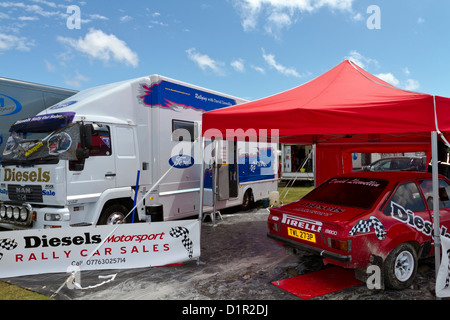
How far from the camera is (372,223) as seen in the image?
12.8 ft

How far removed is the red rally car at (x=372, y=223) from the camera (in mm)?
3816

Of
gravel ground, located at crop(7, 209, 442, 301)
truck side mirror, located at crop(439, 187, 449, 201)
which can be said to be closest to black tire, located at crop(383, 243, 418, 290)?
gravel ground, located at crop(7, 209, 442, 301)

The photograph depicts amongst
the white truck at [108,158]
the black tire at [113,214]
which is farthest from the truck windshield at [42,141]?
the black tire at [113,214]

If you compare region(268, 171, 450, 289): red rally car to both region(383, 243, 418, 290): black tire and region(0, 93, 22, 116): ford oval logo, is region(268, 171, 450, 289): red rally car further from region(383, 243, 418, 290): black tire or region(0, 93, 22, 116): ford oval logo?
region(0, 93, 22, 116): ford oval logo

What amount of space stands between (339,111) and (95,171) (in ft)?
13.3

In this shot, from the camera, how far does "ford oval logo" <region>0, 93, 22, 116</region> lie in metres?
6.36

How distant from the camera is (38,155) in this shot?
5.46m

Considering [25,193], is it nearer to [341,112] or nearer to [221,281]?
[221,281]

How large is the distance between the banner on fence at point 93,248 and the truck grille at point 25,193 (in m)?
0.98

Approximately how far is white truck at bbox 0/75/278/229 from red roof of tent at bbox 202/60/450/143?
5.38 ft

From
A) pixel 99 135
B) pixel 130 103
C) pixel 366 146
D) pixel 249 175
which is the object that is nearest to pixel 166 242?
pixel 99 135

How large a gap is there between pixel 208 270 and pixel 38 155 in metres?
3.33

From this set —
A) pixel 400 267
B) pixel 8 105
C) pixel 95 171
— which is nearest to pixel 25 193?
pixel 95 171
